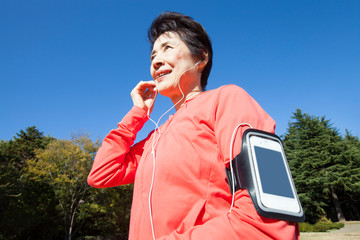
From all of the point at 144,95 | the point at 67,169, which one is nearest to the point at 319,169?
the point at 67,169

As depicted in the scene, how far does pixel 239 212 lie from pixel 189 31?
1491mm

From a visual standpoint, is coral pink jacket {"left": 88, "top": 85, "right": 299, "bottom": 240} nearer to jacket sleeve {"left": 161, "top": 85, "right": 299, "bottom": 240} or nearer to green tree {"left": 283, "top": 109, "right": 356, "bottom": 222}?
jacket sleeve {"left": 161, "top": 85, "right": 299, "bottom": 240}

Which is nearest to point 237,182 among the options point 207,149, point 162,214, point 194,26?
point 207,149

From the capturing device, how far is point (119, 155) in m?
1.72

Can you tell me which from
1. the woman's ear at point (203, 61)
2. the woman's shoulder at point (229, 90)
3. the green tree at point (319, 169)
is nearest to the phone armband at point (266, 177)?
the woman's shoulder at point (229, 90)

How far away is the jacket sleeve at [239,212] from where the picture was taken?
2.38 ft

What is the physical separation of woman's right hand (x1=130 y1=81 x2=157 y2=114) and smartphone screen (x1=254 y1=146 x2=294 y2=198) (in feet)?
4.38

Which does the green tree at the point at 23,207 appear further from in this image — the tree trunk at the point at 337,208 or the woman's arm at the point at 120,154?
the tree trunk at the point at 337,208

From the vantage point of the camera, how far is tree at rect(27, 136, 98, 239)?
60.9 ft

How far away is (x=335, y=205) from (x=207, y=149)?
3386 centimetres

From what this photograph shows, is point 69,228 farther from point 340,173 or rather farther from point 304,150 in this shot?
point 340,173

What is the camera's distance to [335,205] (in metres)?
27.2

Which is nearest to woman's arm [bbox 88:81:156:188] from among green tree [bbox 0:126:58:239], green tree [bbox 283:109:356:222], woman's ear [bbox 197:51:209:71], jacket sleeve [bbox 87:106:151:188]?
jacket sleeve [bbox 87:106:151:188]

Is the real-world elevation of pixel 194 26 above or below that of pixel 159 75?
above
